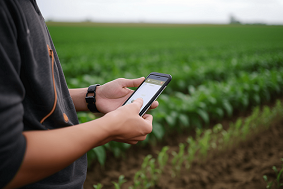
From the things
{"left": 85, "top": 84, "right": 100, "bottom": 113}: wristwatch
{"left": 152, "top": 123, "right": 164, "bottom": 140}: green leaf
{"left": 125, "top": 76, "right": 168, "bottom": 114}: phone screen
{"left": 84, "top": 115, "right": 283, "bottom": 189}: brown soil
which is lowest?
{"left": 84, "top": 115, "right": 283, "bottom": 189}: brown soil

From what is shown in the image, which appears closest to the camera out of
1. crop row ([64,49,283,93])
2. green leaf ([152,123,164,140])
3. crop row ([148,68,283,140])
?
green leaf ([152,123,164,140])

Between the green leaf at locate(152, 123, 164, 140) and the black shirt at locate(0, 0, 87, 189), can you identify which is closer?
the black shirt at locate(0, 0, 87, 189)

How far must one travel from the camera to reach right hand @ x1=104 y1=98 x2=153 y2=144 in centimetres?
76

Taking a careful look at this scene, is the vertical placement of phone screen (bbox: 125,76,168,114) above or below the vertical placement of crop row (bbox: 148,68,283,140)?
above

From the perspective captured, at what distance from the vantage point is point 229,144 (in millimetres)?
2701

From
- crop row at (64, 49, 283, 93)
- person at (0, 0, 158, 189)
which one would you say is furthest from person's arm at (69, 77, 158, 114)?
crop row at (64, 49, 283, 93)

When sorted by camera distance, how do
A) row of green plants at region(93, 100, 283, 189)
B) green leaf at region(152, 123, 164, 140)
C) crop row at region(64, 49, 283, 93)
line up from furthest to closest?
crop row at region(64, 49, 283, 93), green leaf at region(152, 123, 164, 140), row of green plants at region(93, 100, 283, 189)

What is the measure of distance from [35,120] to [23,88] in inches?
6.8

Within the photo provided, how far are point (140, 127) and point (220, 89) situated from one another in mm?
3472

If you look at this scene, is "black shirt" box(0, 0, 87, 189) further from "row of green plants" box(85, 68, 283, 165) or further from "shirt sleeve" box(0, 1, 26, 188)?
"row of green plants" box(85, 68, 283, 165)

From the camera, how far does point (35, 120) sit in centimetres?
67

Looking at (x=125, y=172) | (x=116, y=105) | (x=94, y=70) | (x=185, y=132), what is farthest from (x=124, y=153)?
(x=94, y=70)

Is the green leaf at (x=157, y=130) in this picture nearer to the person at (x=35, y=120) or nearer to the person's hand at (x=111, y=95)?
the person's hand at (x=111, y=95)

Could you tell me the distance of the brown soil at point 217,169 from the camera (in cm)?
212
